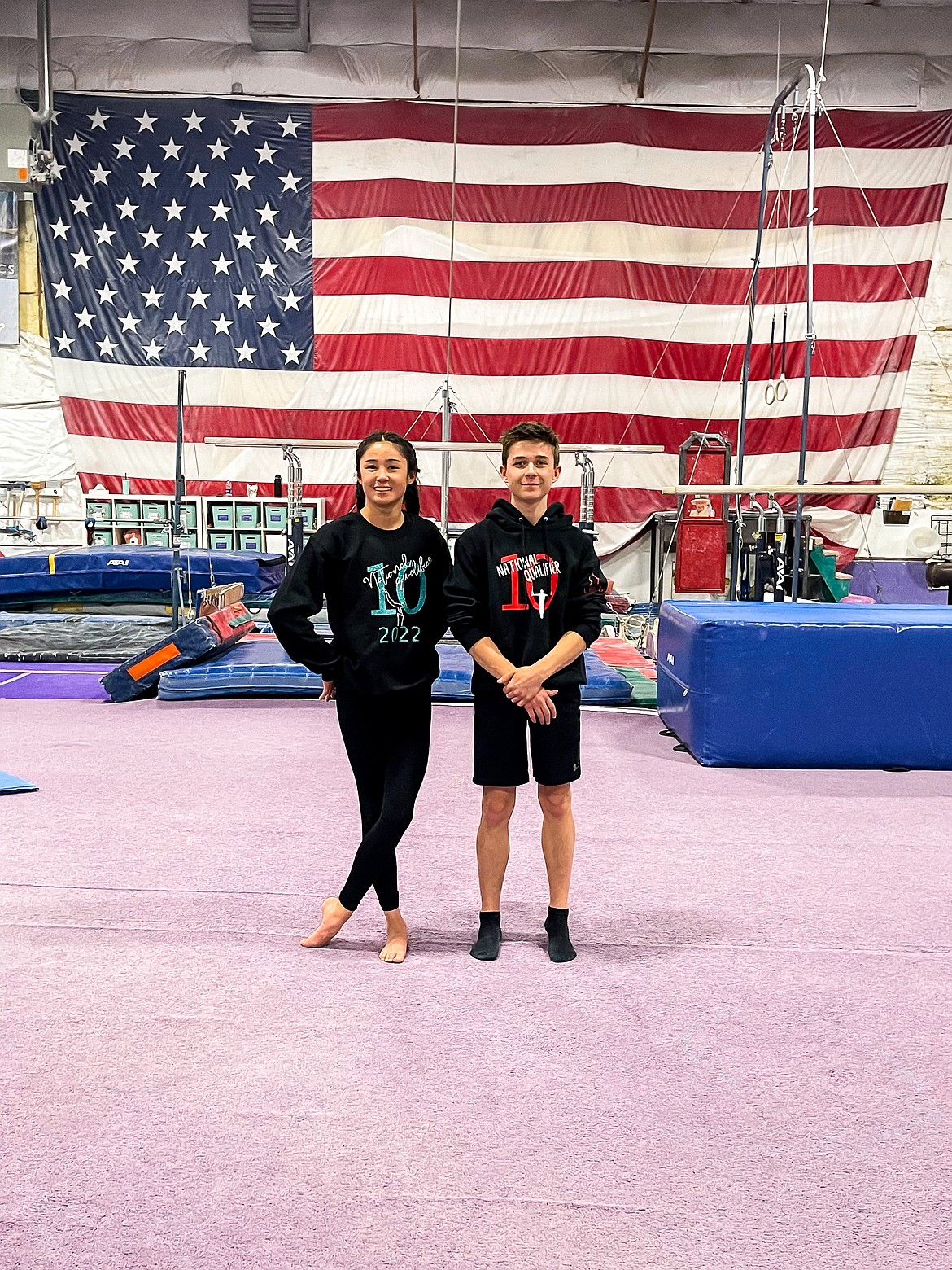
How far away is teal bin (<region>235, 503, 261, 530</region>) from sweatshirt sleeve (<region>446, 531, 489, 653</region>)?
8.52 meters

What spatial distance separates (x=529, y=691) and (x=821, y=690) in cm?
240

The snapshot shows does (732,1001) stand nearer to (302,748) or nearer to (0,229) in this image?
(302,748)

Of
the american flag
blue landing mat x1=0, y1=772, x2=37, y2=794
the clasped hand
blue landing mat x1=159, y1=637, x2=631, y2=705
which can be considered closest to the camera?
the clasped hand

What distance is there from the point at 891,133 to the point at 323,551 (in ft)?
33.3

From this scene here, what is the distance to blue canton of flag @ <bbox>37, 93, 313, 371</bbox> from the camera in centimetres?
1055

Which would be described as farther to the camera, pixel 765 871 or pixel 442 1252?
pixel 765 871

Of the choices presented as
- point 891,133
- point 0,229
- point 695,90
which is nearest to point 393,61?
point 695,90

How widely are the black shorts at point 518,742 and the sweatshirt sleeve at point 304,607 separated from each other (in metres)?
0.39

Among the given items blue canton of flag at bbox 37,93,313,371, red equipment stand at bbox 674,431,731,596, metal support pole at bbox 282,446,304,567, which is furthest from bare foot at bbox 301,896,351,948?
blue canton of flag at bbox 37,93,313,371

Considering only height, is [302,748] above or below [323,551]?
below

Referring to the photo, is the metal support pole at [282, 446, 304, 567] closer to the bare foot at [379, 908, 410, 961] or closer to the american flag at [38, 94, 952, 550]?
the american flag at [38, 94, 952, 550]

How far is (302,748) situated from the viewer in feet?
15.5

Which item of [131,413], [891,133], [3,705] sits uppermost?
[891,133]

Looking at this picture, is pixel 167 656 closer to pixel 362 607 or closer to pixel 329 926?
pixel 329 926
